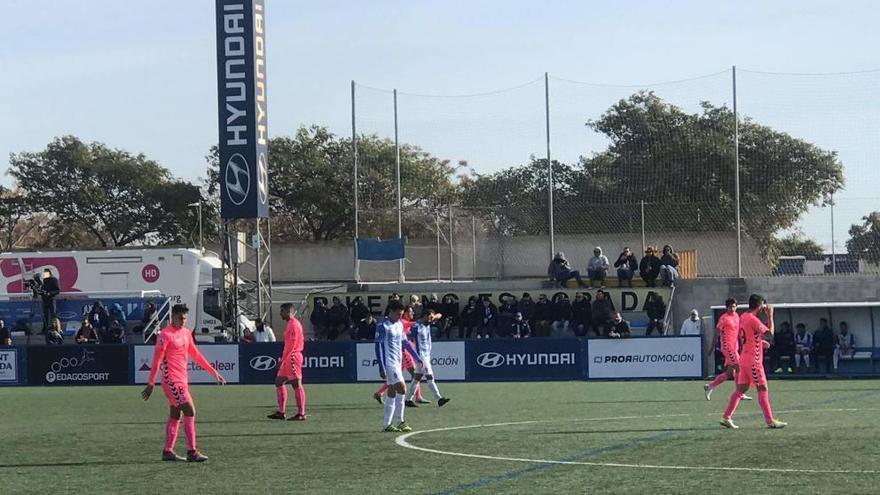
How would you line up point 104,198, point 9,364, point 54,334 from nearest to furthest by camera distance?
point 9,364 → point 54,334 → point 104,198

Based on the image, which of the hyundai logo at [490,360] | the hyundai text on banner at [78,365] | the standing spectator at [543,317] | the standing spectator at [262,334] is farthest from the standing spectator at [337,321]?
the hyundai logo at [490,360]

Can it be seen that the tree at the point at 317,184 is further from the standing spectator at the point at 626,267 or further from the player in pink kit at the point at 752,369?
the player in pink kit at the point at 752,369

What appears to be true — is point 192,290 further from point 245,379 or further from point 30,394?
point 30,394

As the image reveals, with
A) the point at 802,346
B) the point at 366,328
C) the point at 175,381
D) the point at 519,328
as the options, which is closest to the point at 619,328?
the point at 519,328

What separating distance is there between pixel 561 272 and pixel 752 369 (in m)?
21.0

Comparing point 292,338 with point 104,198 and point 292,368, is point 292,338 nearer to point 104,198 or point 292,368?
point 292,368

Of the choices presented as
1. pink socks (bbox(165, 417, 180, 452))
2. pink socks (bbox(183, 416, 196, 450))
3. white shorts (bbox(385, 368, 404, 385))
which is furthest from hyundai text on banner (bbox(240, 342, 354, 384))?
pink socks (bbox(183, 416, 196, 450))

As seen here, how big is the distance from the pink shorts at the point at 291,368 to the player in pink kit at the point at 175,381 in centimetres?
571

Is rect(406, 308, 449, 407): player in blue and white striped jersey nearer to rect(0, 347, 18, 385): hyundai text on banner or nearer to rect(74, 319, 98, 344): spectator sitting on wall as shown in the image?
rect(0, 347, 18, 385): hyundai text on banner

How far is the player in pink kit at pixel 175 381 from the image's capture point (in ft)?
49.0

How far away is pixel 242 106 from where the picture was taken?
133ft

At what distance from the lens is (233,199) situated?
133 feet

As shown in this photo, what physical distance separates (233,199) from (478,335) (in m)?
8.86

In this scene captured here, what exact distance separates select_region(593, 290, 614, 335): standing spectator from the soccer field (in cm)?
980
